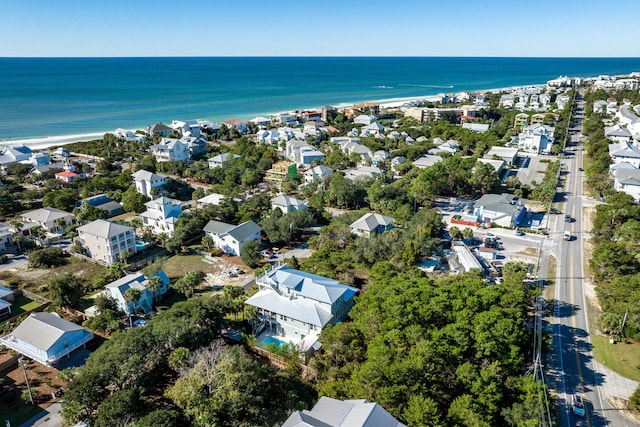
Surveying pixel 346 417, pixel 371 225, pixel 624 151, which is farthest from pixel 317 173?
pixel 624 151

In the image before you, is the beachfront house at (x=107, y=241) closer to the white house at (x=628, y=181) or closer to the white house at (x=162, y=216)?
the white house at (x=162, y=216)

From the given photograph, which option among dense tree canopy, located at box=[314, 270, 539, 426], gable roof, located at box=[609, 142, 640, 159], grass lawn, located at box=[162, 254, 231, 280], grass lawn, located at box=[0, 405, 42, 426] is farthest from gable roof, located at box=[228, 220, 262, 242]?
gable roof, located at box=[609, 142, 640, 159]

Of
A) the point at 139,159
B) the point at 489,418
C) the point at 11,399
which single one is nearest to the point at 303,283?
the point at 489,418

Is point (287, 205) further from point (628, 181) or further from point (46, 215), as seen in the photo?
point (628, 181)

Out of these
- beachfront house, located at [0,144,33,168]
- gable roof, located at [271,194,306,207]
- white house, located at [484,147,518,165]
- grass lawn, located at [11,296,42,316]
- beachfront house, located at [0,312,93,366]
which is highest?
beachfront house, located at [0,144,33,168]

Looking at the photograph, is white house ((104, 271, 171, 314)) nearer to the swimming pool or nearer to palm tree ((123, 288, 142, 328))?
palm tree ((123, 288, 142, 328))

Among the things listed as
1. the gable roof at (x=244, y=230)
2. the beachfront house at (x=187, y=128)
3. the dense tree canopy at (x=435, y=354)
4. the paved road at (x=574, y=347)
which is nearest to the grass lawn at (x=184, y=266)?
the gable roof at (x=244, y=230)
